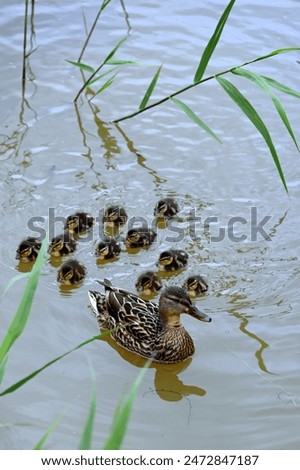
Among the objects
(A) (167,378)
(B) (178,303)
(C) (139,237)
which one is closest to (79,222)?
(C) (139,237)

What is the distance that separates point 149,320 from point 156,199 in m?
1.12

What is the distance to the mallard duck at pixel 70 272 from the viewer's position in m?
5.02

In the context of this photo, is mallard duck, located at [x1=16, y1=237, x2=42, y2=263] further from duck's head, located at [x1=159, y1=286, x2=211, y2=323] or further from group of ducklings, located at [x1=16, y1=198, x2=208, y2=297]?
duck's head, located at [x1=159, y1=286, x2=211, y2=323]

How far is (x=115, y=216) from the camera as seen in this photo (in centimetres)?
552

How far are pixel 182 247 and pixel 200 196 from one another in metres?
0.49

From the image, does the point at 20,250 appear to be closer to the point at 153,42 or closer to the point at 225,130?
the point at 225,130

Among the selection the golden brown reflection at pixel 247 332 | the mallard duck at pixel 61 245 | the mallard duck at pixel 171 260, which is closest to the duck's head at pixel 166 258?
the mallard duck at pixel 171 260

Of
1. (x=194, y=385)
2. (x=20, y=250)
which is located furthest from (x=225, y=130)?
(x=194, y=385)

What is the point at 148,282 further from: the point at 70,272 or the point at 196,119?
the point at 196,119

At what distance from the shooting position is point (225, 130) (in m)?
6.35

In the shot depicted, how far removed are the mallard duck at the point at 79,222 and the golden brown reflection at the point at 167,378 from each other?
0.82 metres

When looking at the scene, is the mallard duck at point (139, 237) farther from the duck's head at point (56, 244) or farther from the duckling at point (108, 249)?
the duck's head at point (56, 244)

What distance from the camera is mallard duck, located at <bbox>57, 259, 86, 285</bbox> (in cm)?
502

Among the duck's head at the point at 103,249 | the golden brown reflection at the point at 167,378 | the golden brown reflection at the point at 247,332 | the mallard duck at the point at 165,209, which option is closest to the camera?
the golden brown reflection at the point at 167,378
